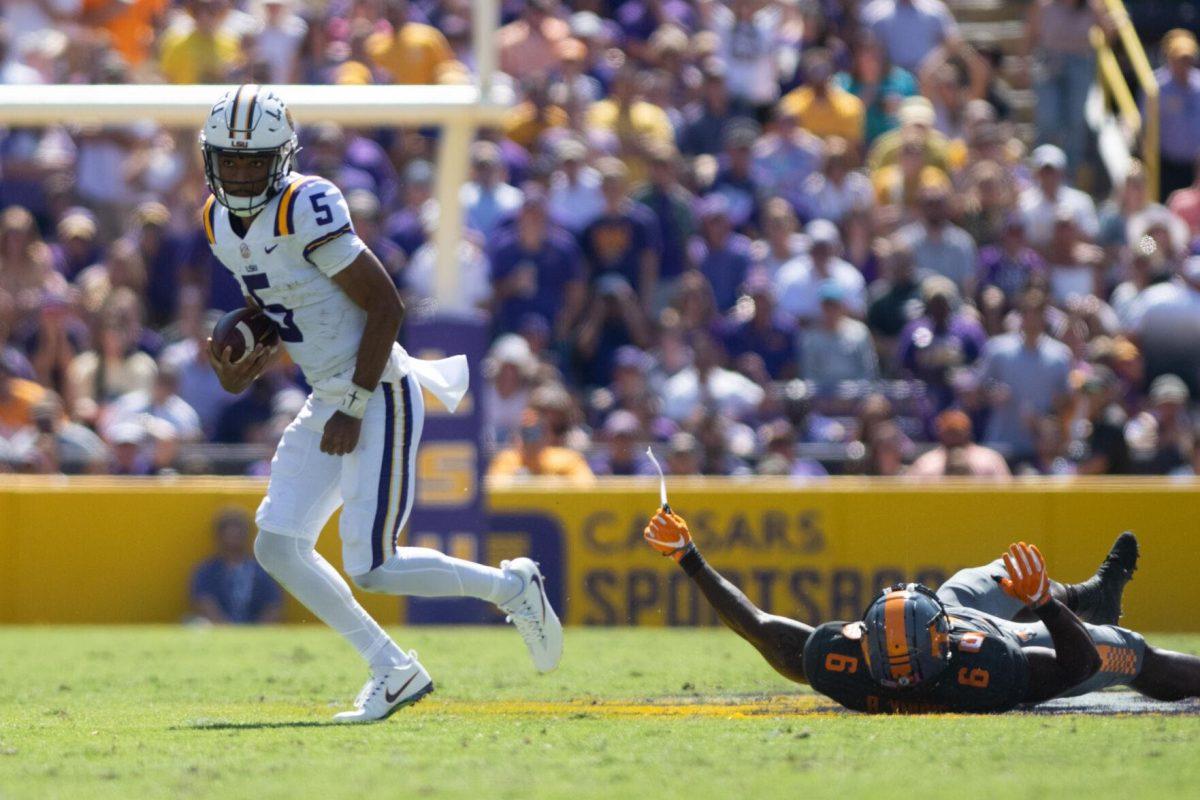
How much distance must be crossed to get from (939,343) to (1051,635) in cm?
698

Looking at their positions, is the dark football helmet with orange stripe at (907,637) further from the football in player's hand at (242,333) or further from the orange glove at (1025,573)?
the football in player's hand at (242,333)

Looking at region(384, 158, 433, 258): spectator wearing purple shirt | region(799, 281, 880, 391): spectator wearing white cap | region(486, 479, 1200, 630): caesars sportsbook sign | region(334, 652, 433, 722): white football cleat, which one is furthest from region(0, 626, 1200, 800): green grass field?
region(384, 158, 433, 258): spectator wearing purple shirt

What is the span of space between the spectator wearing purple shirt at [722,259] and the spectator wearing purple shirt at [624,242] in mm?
342

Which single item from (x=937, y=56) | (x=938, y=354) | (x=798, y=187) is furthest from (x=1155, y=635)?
(x=937, y=56)

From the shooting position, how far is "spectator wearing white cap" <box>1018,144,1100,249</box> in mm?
14555

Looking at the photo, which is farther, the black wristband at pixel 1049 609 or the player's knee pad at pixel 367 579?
the player's knee pad at pixel 367 579

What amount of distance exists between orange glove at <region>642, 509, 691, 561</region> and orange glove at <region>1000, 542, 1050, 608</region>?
3.82ft

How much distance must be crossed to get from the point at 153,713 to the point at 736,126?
906 cm

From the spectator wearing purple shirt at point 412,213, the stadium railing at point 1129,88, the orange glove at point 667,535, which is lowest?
the orange glove at point 667,535

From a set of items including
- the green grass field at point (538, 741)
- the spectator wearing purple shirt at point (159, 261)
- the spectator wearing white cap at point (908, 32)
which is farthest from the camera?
the spectator wearing white cap at point (908, 32)

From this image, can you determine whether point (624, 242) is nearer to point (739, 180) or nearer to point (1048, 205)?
point (739, 180)

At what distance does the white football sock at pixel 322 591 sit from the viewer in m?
6.84

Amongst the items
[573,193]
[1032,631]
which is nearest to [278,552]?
[1032,631]

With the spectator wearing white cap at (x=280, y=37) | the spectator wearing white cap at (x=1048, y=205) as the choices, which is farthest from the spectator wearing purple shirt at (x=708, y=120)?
the spectator wearing white cap at (x=280, y=37)
